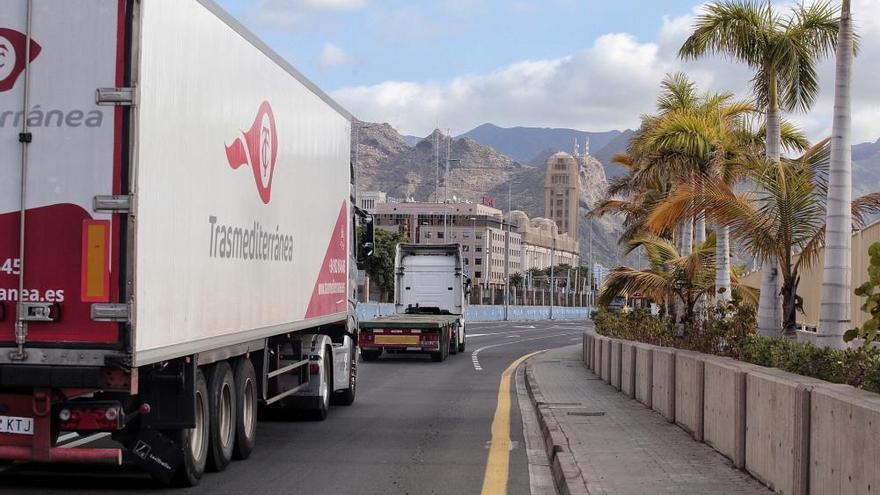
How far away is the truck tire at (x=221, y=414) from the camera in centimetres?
1045

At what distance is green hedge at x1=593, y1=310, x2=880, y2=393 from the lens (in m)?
9.17

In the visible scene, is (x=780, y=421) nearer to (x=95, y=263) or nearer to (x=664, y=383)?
(x=95, y=263)

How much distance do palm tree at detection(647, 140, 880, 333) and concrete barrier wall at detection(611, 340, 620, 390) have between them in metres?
4.99

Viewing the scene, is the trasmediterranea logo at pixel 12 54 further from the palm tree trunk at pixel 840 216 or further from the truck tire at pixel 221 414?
the palm tree trunk at pixel 840 216

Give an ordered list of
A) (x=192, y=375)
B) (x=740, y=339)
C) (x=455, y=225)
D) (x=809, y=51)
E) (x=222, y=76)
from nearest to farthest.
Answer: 1. (x=192, y=375)
2. (x=222, y=76)
3. (x=740, y=339)
4. (x=809, y=51)
5. (x=455, y=225)

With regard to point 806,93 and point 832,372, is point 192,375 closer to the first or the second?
point 832,372

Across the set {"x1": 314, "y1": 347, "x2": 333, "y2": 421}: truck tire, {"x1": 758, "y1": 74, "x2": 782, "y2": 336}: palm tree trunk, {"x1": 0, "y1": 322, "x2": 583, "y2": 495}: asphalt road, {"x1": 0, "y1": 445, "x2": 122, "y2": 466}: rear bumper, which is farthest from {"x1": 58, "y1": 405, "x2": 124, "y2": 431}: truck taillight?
{"x1": 758, "y1": 74, "x2": 782, "y2": 336}: palm tree trunk

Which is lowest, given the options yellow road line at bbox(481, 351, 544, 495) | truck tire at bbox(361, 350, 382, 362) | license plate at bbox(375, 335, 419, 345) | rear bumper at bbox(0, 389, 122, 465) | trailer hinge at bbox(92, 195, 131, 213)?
truck tire at bbox(361, 350, 382, 362)

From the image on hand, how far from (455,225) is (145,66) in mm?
191082

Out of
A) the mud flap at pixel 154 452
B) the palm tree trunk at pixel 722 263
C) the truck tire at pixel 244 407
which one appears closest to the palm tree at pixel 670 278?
the palm tree trunk at pixel 722 263

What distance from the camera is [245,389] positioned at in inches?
462

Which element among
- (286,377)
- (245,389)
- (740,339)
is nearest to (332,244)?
(286,377)

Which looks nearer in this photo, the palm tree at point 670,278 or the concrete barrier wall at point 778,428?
the concrete barrier wall at point 778,428

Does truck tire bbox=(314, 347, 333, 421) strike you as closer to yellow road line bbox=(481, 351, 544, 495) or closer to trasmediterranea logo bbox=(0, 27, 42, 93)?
yellow road line bbox=(481, 351, 544, 495)
